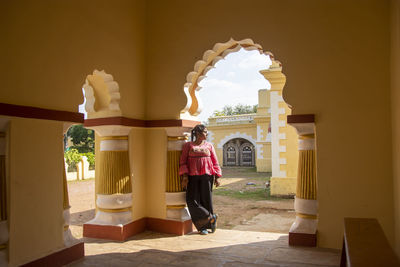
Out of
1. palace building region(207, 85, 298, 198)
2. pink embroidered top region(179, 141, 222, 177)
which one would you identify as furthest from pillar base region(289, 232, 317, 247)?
palace building region(207, 85, 298, 198)

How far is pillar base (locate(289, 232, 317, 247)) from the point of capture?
13.9 ft

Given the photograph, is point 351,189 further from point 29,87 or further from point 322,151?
point 29,87

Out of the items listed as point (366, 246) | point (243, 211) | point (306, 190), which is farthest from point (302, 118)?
point (243, 211)

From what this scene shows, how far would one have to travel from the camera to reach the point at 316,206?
4281 mm

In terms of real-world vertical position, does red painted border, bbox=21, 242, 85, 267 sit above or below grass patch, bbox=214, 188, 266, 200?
above

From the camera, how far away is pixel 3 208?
3.12m

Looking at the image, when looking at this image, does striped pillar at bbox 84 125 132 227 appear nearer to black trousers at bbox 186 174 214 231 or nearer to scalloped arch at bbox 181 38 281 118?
black trousers at bbox 186 174 214 231

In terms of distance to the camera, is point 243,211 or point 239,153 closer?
point 243,211

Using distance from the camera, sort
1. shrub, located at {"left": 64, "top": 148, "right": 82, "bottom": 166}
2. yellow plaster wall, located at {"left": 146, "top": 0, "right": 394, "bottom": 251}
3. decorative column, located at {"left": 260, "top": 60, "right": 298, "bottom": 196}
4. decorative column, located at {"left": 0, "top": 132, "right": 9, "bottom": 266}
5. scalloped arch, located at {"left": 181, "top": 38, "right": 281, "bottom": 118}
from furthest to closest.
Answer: shrub, located at {"left": 64, "top": 148, "right": 82, "bottom": 166} → decorative column, located at {"left": 260, "top": 60, "right": 298, "bottom": 196} → scalloped arch, located at {"left": 181, "top": 38, "right": 281, "bottom": 118} → yellow plaster wall, located at {"left": 146, "top": 0, "right": 394, "bottom": 251} → decorative column, located at {"left": 0, "top": 132, "right": 9, "bottom": 266}

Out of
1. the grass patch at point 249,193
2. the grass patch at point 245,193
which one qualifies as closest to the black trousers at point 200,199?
the grass patch at point 249,193

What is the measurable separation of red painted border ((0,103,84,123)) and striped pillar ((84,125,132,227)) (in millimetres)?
1102

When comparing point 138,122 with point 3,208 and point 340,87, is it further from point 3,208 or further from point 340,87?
point 340,87

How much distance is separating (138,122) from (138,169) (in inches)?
28.3

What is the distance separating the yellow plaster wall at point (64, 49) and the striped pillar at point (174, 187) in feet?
2.47
